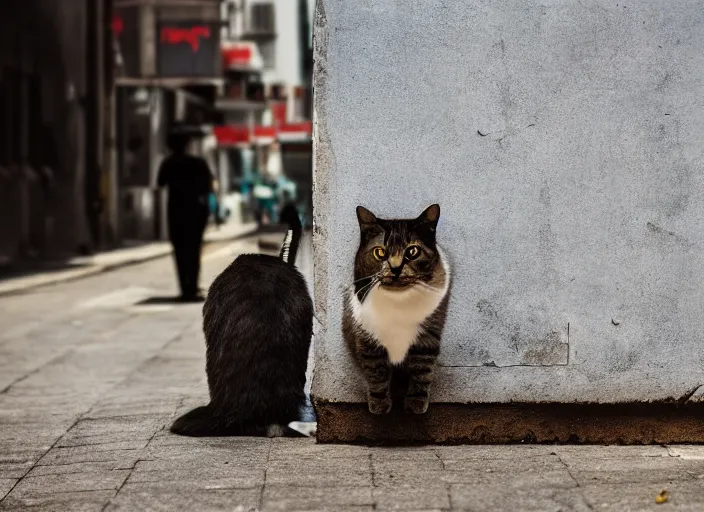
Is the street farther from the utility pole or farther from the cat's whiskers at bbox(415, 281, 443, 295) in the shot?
the utility pole

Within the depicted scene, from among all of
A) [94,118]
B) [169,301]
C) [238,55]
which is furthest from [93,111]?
[238,55]

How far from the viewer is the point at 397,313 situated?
4.16 meters

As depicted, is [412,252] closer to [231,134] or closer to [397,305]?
[397,305]

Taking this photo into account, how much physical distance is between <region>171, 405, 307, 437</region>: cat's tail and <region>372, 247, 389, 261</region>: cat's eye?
974mm

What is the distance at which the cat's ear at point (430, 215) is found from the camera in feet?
13.7

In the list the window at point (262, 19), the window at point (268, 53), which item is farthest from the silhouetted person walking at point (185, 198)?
the window at point (262, 19)

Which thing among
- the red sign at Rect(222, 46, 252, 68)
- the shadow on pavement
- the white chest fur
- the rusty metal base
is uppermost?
the red sign at Rect(222, 46, 252, 68)

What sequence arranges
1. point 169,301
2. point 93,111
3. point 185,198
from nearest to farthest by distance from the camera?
point 185,198
point 169,301
point 93,111

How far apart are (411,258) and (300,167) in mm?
45765

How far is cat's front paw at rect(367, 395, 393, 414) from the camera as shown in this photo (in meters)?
4.32

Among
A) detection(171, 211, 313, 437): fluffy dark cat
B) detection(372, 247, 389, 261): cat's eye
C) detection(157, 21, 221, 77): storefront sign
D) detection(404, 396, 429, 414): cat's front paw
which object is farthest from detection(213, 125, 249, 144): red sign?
detection(372, 247, 389, 261): cat's eye

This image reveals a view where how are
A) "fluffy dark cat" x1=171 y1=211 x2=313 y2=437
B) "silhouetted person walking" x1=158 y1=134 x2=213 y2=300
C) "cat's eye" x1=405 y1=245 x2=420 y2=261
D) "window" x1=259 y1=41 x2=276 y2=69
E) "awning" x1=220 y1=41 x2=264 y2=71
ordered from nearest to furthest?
"cat's eye" x1=405 y1=245 x2=420 y2=261
"fluffy dark cat" x1=171 y1=211 x2=313 y2=437
"silhouetted person walking" x1=158 y1=134 x2=213 y2=300
"awning" x1=220 y1=41 x2=264 y2=71
"window" x1=259 y1=41 x2=276 y2=69

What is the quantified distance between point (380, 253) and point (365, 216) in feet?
0.58

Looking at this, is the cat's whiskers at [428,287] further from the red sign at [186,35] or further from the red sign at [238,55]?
the red sign at [238,55]
